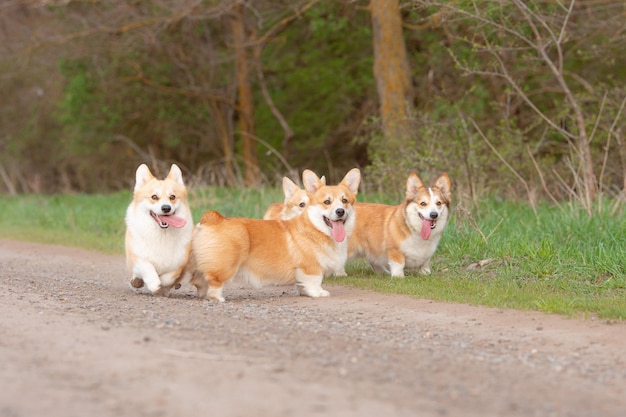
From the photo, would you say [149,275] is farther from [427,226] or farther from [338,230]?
[427,226]

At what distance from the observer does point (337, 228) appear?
29.0ft

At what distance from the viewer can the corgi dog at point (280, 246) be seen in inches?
325

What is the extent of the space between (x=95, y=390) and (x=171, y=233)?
148 inches

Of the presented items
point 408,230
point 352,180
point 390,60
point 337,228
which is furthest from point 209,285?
A: point 390,60

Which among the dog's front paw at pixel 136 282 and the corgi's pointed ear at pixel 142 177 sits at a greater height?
the corgi's pointed ear at pixel 142 177

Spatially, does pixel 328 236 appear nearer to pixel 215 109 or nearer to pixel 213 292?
pixel 213 292

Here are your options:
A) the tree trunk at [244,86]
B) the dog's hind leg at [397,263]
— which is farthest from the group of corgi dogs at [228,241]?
the tree trunk at [244,86]

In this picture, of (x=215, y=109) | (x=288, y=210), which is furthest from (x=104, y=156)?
(x=288, y=210)

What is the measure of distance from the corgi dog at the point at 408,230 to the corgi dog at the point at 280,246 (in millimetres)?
1092

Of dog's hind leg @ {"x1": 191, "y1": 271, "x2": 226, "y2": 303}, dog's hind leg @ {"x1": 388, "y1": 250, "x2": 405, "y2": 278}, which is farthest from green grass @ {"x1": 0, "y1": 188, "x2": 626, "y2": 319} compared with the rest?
dog's hind leg @ {"x1": 191, "y1": 271, "x2": 226, "y2": 303}

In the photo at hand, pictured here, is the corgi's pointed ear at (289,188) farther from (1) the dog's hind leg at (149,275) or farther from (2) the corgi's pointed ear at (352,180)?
(1) the dog's hind leg at (149,275)

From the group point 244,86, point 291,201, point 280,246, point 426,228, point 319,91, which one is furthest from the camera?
point 319,91

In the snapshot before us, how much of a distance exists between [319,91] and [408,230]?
17.1m

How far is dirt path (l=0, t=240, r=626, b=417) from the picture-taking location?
4.48 m
